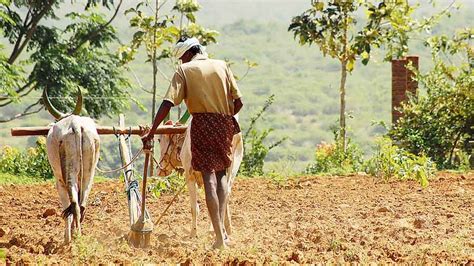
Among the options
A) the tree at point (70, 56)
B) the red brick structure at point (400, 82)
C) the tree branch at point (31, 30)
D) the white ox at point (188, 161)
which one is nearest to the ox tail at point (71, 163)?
the white ox at point (188, 161)

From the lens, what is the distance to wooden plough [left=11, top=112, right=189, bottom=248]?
823 centimetres

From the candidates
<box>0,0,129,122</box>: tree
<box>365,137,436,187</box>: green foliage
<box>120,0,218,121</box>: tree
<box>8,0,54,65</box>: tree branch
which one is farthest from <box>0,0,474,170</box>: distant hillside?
<box>365,137,436,187</box>: green foliage

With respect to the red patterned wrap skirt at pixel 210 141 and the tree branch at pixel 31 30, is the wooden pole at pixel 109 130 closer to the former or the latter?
the red patterned wrap skirt at pixel 210 141

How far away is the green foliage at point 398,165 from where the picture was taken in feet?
41.6

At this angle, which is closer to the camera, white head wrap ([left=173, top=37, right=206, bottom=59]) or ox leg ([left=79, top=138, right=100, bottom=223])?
ox leg ([left=79, top=138, right=100, bottom=223])

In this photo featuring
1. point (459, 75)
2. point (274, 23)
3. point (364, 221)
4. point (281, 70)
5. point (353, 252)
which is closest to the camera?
point (353, 252)

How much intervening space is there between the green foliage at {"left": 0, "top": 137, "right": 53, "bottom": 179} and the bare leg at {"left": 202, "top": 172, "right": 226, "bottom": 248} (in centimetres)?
809

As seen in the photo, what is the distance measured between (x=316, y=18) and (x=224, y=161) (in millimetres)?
9277

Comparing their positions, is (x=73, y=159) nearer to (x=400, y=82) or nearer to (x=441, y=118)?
(x=441, y=118)

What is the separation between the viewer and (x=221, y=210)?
8.27 m

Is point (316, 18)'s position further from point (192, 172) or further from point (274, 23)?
point (274, 23)

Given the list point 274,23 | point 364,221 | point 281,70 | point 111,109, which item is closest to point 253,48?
point 281,70

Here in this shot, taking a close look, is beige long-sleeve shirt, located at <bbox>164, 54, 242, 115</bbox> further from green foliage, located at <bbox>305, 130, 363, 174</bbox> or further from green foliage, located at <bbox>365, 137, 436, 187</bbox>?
green foliage, located at <bbox>305, 130, 363, 174</bbox>

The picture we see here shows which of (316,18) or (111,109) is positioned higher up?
(316,18)
